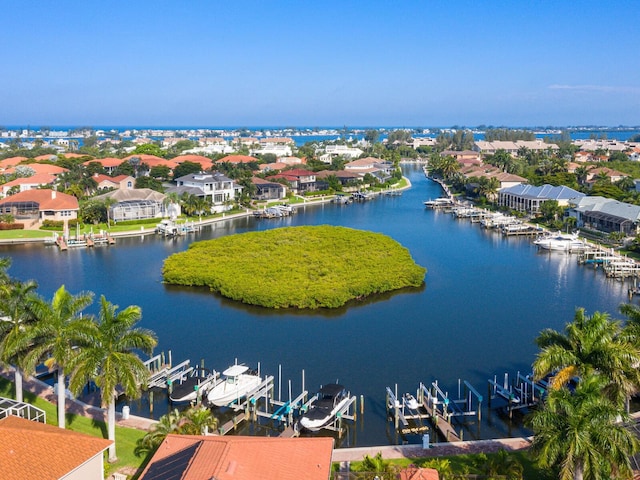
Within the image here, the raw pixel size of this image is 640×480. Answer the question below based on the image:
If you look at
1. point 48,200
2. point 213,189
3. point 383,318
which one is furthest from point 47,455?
point 213,189

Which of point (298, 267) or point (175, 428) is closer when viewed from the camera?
point (175, 428)

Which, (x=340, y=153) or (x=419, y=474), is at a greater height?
(x=340, y=153)

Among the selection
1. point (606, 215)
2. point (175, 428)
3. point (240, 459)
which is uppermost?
point (240, 459)

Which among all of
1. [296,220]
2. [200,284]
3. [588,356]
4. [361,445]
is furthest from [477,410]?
[296,220]

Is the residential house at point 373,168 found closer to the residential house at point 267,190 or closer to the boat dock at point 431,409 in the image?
the residential house at point 267,190

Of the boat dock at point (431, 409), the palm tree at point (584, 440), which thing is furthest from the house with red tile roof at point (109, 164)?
the palm tree at point (584, 440)

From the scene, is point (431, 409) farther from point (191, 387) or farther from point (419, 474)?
point (191, 387)
